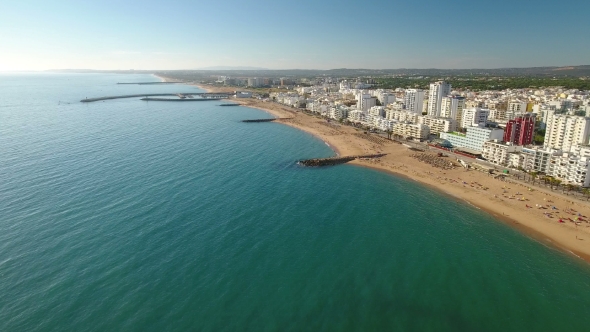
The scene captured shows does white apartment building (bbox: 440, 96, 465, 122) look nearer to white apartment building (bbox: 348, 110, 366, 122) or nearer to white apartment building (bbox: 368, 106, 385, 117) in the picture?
white apartment building (bbox: 368, 106, 385, 117)

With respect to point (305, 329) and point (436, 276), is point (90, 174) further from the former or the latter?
point (436, 276)

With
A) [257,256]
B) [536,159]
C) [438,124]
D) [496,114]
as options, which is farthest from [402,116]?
[257,256]

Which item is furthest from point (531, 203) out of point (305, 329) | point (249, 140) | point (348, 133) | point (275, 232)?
point (249, 140)

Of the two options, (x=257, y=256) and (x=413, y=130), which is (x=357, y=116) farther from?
(x=257, y=256)

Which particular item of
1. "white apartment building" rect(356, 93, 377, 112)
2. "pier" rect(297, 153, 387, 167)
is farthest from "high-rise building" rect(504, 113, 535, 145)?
"white apartment building" rect(356, 93, 377, 112)

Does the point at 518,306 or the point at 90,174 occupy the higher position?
the point at 90,174
